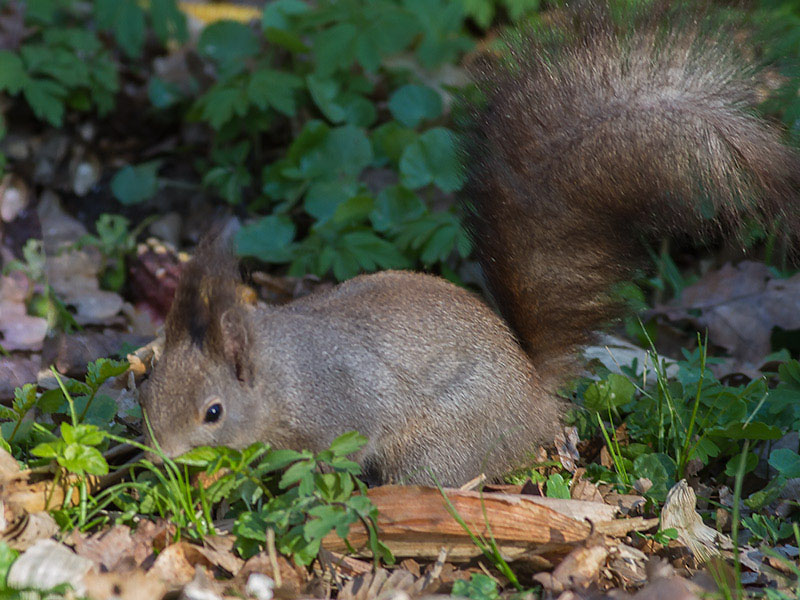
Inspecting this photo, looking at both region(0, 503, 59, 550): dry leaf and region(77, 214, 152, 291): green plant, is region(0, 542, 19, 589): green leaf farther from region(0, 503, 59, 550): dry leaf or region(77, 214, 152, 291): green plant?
region(77, 214, 152, 291): green plant

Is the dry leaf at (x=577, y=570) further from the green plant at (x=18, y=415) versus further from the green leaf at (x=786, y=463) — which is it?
the green plant at (x=18, y=415)

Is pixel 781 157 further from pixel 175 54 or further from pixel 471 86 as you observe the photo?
pixel 175 54

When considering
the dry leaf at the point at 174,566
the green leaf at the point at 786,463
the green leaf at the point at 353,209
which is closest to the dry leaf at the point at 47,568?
the dry leaf at the point at 174,566

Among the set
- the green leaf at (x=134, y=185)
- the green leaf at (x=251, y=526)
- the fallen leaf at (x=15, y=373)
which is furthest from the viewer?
the green leaf at (x=134, y=185)

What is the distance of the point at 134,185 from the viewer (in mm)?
4148

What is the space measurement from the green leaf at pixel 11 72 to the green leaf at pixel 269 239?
1.16 metres

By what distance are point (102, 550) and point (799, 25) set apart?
2.80 metres

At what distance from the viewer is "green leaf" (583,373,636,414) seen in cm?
253

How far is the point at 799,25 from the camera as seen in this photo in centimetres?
316

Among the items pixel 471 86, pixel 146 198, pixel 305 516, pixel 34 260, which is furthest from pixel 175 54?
pixel 305 516

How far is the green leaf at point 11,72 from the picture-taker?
3.77 m

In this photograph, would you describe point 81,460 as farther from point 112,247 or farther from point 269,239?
point 112,247

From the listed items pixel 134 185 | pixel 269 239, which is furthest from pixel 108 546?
pixel 134 185

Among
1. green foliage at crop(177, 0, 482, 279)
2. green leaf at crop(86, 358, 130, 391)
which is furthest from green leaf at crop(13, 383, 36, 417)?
green foliage at crop(177, 0, 482, 279)
